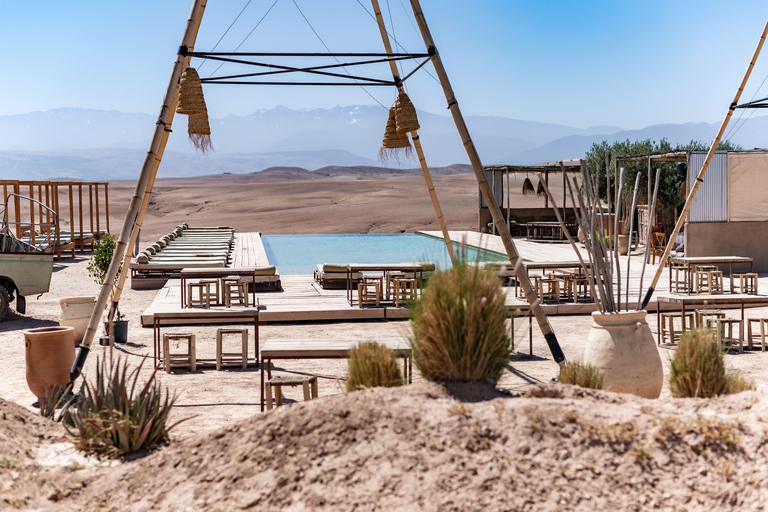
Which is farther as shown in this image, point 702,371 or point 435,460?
point 702,371

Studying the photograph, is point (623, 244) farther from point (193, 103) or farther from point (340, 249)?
point (193, 103)

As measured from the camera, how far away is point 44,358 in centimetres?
562

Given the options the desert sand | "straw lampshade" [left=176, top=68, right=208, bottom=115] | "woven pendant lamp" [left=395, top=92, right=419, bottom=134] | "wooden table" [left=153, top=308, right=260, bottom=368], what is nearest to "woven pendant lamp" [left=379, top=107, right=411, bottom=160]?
"woven pendant lamp" [left=395, top=92, right=419, bottom=134]

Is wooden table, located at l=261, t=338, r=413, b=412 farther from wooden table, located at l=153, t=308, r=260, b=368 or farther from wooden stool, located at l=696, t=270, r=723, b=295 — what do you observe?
wooden stool, located at l=696, t=270, r=723, b=295

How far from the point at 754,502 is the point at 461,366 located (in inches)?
53.9

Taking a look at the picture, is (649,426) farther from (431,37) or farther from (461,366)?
(431,37)

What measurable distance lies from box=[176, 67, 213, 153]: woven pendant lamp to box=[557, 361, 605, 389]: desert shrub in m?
3.54

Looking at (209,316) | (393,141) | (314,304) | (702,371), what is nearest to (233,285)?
(314,304)

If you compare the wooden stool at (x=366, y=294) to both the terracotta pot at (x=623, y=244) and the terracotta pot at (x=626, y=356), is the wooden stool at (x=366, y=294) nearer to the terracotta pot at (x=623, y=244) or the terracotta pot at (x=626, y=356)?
the terracotta pot at (x=626, y=356)

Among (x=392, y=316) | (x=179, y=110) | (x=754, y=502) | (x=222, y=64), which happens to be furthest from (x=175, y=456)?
(x=392, y=316)

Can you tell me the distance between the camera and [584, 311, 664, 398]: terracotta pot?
4.58 metres

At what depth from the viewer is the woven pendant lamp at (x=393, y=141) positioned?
25.9 feet

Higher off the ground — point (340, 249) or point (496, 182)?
point (496, 182)

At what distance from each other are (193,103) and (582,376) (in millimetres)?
3797
